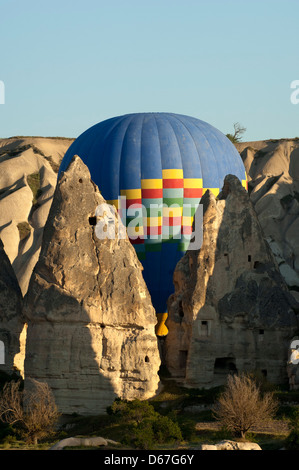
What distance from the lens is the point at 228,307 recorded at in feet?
122

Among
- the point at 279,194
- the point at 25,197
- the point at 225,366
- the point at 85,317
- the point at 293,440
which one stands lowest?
the point at 293,440

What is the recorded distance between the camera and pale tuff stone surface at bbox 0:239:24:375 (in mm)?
38062

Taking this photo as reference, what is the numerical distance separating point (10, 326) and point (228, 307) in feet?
21.1

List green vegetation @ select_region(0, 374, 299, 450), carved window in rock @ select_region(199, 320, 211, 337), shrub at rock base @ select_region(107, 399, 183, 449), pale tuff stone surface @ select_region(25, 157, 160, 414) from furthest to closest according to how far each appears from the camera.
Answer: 1. carved window in rock @ select_region(199, 320, 211, 337)
2. pale tuff stone surface @ select_region(25, 157, 160, 414)
3. green vegetation @ select_region(0, 374, 299, 450)
4. shrub at rock base @ select_region(107, 399, 183, 449)

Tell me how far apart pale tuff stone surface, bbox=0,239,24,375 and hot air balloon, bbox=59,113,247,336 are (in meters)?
5.09

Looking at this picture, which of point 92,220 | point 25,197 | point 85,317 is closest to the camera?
point 85,317

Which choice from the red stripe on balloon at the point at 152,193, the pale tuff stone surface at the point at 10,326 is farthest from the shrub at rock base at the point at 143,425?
the red stripe on balloon at the point at 152,193

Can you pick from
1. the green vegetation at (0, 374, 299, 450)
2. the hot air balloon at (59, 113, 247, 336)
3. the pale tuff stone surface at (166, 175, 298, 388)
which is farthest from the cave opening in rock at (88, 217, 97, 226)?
the hot air balloon at (59, 113, 247, 336)

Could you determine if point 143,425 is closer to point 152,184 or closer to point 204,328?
point 204,328

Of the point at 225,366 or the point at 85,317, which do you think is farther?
the point at 225,366

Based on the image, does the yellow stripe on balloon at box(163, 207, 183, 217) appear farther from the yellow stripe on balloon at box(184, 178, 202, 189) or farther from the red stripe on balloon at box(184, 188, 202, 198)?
the yellow stripe on balloon at box(184, 178, 202, 189)

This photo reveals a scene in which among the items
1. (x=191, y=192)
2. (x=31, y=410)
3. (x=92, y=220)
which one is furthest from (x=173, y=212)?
(x=31, y=410)
